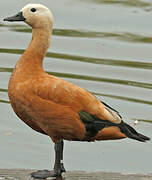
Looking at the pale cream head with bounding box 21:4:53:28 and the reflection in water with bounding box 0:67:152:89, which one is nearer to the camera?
the pale cream head with bounding box 21:4:53:28

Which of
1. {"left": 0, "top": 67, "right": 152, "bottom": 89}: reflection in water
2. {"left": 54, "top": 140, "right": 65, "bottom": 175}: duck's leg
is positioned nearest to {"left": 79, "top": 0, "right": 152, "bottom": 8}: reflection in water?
{"left": 0, "top": 67, "right": 152, "bottom": 89}: reflection in water

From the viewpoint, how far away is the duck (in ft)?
26.2

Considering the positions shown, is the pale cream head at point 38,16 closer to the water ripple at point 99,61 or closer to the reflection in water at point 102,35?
the water ripple at point 99,61

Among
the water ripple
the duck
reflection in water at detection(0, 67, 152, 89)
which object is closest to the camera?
the duck

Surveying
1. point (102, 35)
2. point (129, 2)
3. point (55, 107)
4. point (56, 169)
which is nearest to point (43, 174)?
point (56, 169)

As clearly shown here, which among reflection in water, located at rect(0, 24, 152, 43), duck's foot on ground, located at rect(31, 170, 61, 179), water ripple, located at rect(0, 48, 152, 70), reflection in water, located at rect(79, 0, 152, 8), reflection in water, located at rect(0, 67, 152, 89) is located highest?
reflection in water, located at rect(79, 0, 152, 8)

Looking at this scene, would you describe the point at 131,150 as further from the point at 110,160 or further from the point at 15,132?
the point at 15,132

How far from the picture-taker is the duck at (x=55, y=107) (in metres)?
7.99

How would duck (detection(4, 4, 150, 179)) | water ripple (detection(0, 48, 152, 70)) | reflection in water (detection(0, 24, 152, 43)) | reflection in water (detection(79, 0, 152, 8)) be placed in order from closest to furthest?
1. duck (detection(4, 4, 150, 179))
2. water ripple (detection(0, 48, 152, 70))
3. reflection in water (detection(0, 24, 152, 43))
4. reflection in water (detection(79, 0, 152, 8))

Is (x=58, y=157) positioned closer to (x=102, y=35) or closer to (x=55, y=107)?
(x=55, y=107)

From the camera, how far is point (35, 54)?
8.40m

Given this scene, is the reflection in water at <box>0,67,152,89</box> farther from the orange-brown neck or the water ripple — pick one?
the orange-brown neck

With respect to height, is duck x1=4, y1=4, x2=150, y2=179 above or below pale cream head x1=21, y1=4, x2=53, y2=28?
below

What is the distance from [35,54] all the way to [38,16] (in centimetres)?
40
